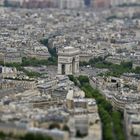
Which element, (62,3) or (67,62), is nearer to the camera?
(67,62)

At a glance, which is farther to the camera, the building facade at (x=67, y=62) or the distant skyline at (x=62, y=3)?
the distant skyline at (x=62, y=3)

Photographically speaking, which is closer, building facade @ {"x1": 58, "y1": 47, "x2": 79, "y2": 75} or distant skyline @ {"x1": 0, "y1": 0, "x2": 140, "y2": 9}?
building facade @ {"x1": 58, "y1": 47, "x2": 79, "y2": 75}

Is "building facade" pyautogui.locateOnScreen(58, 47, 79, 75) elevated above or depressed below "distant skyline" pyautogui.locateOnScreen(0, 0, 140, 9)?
above

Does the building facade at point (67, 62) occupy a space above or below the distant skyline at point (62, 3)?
above

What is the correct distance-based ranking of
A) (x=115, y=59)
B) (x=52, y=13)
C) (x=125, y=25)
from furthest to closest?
(x=52, y=13), (x=125, y=25), (x=115, y=59)

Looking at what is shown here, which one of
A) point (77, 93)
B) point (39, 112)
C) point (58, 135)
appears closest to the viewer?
point (58, 135)

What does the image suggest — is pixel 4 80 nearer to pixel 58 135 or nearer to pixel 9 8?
pixel 58 135

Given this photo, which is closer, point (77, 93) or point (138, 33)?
point (77, 93)

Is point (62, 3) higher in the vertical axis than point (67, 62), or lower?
lower

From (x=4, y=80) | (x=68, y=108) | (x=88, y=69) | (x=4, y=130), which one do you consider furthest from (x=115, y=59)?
(x=4, y=130)
